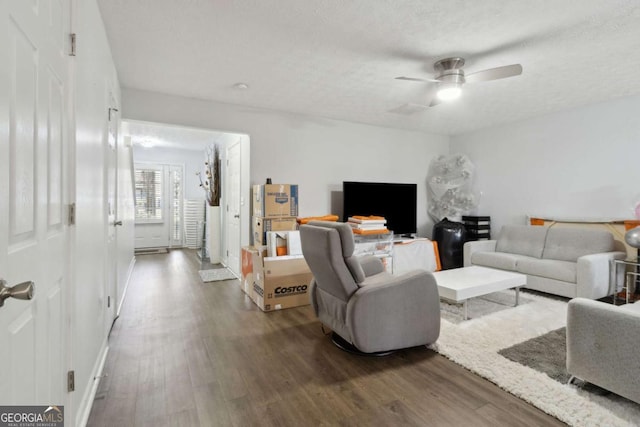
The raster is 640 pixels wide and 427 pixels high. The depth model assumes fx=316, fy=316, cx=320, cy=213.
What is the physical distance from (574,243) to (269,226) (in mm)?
3940

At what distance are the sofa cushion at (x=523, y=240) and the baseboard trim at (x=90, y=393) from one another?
5064 mm

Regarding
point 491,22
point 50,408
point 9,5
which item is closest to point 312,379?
point 50,408

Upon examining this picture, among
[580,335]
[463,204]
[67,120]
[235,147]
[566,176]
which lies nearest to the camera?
[67,120]

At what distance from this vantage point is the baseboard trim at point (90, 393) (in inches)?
63.8

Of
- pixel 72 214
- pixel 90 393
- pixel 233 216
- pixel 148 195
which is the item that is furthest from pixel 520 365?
pixel 148 195

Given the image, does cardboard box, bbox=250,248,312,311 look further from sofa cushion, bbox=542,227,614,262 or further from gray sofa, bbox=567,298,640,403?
sofa cushion, bbox=542,227,614,262

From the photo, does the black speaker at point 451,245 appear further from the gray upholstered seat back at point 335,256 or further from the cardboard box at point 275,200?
the gray upholstered seat back at point 335,256

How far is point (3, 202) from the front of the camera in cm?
84

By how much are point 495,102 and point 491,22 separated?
7.07 ft

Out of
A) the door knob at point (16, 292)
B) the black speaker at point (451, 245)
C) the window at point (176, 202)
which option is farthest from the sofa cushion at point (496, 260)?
the window at point (176, 202)

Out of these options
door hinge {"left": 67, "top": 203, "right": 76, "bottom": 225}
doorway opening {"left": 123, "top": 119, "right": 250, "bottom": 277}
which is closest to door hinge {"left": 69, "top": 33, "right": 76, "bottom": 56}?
door hinge {"left": 67, "top": 203, "right": 76, "bottom": 225}

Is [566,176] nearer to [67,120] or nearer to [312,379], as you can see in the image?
[312,379]

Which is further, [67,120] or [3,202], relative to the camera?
[67,120]

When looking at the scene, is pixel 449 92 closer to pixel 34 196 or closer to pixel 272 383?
pixel 272 383
